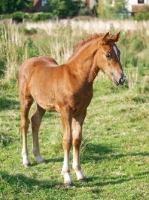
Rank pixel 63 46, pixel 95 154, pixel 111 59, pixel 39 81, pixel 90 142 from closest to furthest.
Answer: pixel 111 59, pixel 39 81, pixel 95 154, pixel 90 142, pixel 63 46

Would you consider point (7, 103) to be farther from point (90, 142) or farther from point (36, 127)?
point (36, 127)

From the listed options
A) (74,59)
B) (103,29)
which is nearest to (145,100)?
(74,59)

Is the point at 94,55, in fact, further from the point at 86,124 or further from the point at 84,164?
the point at 86,124

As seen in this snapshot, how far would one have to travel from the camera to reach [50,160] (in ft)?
21.2

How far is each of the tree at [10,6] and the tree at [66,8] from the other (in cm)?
352

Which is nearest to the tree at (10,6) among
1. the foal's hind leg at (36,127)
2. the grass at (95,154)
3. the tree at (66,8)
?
the tree at (66,8)

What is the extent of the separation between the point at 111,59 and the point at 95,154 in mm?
2098

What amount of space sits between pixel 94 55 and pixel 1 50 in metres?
7.59

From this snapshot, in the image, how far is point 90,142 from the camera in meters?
7.23

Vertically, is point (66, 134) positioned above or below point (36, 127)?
above

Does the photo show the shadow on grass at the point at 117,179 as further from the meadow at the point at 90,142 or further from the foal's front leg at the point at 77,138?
the foal's front leg at the point at 77,138

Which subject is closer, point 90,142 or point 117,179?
point 117,179

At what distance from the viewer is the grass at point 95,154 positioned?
206 inches

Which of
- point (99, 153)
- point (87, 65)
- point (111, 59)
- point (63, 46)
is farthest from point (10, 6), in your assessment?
point (111, 59)
